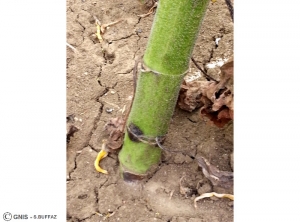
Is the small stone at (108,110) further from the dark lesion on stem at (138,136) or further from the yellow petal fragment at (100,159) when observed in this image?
the dark lesion on stem at (138,136)

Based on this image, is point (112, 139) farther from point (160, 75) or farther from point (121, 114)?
point (160, 75)

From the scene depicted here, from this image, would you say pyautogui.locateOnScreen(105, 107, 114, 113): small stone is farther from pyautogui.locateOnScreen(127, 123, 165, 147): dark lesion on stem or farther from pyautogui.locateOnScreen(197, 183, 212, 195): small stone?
pyautogui.locateOnScreen(197, 183, 212, 195): small stone

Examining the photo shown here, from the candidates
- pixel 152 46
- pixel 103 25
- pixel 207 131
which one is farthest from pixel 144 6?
pixel 152 46

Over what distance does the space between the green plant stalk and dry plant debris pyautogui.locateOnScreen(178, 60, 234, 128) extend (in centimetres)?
17

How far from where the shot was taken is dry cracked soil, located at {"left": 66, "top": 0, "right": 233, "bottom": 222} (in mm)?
1625

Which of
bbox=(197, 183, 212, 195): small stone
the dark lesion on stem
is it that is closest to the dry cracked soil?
bbox=(197, 183, 212, 195): small stone

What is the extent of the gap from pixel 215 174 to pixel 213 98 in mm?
237

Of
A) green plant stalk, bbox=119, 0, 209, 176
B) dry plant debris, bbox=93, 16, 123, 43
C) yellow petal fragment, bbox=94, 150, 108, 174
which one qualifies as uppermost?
green plant stalk, bbox=119, 0, 209, 176

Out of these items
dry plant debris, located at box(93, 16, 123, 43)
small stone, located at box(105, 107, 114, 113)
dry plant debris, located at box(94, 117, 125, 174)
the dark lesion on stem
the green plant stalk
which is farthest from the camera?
dry plant debris, located at box(93, 16, 123, 43)

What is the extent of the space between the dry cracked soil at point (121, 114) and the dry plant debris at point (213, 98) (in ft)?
0.21

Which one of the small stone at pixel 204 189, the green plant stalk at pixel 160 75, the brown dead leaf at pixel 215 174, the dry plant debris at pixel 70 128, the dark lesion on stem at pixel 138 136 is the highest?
the green plant stalk at pixel 160 75

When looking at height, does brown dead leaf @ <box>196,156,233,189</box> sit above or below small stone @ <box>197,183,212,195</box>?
above

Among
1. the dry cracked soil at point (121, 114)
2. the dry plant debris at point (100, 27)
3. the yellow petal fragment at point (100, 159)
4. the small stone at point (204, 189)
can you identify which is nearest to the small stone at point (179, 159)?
the dry cracked soil at point (121, 114)

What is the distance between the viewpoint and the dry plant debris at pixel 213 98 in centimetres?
157
